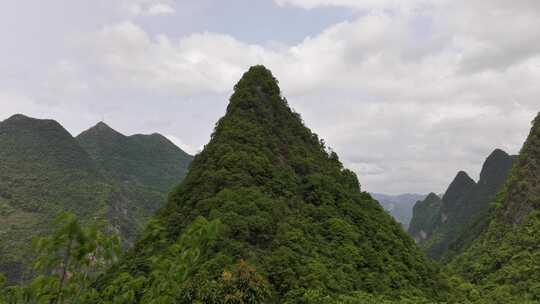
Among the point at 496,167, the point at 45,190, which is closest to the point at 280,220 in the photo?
the point at 45,190

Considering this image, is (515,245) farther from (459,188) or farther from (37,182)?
(37,182)

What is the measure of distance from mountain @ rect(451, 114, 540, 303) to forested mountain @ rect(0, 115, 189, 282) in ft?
219

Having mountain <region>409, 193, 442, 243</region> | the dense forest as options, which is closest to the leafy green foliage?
the dense forest

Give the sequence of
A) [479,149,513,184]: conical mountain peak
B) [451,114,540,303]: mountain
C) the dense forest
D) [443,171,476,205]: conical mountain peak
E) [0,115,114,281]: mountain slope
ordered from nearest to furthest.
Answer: the dense forest → [451,114,540,303]: mountain → [0,115,114,281]: mountain slope → [479,149,513,184]: conical mountain peak → [443,171,476,205]: conical mountain peak

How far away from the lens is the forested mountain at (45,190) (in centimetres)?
9500

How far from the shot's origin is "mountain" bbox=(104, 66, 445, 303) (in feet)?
87.6

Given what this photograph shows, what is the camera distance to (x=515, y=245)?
190 feet

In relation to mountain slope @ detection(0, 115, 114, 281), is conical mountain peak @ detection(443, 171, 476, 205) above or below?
above

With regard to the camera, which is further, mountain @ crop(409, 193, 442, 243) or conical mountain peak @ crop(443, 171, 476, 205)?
mountain @ crop(409, 193, 442, 243)

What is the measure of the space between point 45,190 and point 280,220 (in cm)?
10239

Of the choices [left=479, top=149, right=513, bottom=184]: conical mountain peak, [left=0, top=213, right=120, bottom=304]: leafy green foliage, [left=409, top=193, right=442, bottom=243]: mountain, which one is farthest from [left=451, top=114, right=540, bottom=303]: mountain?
[left=409, top=193, right=442, bottom=243]: mountain

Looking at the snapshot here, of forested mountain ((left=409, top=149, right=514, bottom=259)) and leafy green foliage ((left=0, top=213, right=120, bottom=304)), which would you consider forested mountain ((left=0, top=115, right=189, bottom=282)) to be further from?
leafy green foliage ((left=0, top=213, right=120, bottom=304))

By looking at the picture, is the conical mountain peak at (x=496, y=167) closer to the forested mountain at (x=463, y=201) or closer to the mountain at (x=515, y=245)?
the forested mountain at (x=463, y=201)

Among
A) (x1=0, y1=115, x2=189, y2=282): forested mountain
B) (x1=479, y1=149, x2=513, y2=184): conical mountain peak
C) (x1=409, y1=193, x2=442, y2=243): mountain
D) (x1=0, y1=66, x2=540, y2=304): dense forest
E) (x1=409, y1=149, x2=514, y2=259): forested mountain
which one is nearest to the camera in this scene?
(x1=0, y1=66, x2=540, y2=304): dense forest
